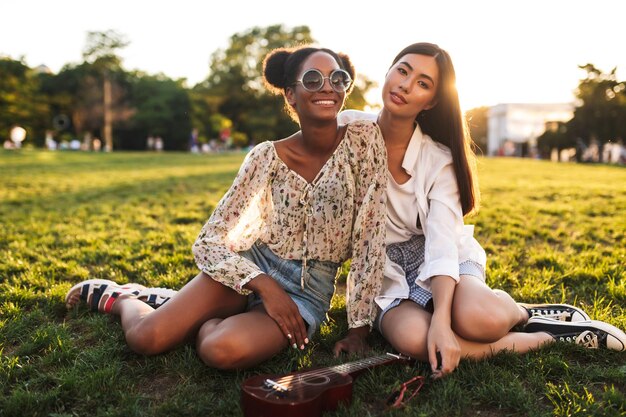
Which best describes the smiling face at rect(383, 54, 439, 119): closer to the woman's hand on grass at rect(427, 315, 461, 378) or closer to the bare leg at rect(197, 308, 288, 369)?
the woman's hand on grass at rect(427, 315, 461, 378)

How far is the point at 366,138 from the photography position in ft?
10.5

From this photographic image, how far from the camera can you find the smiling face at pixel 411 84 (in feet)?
10.3

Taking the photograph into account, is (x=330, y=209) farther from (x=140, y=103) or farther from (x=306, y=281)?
(x=140, y=103)

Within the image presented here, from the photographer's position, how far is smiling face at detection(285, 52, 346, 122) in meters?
3.00

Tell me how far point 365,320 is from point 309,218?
69cm

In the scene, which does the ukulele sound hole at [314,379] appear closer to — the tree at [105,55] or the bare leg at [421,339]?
the bare leg at [421,339]

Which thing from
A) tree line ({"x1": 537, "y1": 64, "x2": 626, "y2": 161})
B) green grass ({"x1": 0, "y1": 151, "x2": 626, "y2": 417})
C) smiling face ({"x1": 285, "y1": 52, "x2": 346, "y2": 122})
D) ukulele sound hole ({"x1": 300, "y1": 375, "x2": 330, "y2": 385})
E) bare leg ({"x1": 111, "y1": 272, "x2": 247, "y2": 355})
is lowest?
green grass ({"x1": 0, "y1": 151, "x2": 626, "y2": 417})

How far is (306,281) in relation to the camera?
316cm

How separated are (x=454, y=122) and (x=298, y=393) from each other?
1.87 meters

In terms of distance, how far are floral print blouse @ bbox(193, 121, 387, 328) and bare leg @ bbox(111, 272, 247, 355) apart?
191 millimetres

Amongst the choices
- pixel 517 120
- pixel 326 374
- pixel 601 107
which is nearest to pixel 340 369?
pixel 326 374

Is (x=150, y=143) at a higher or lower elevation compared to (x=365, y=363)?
higher

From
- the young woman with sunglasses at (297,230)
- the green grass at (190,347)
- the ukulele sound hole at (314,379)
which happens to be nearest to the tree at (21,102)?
the green grass at (190,347)

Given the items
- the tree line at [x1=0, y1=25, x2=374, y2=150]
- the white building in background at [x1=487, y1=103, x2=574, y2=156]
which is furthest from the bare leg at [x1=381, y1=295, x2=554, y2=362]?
the white building in background at [x1=487, y1=103, x2=574, y2=156]
